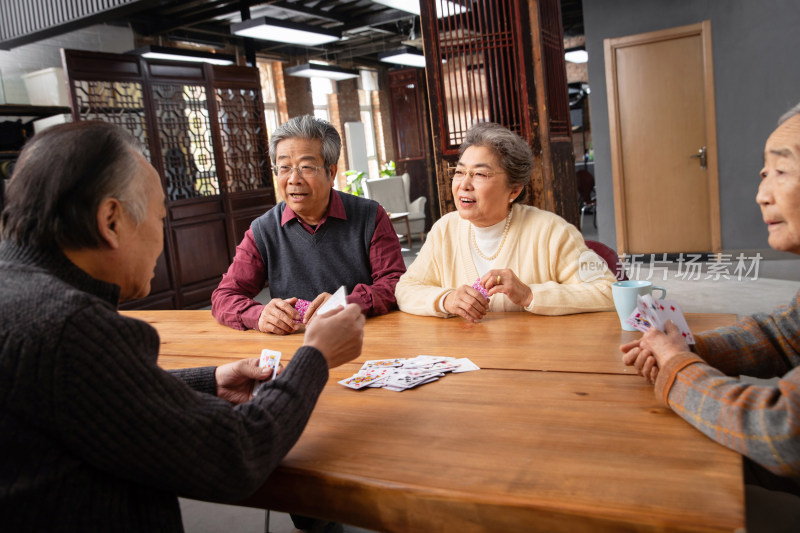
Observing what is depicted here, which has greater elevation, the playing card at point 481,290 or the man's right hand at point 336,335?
the man's right hand at point 336,335

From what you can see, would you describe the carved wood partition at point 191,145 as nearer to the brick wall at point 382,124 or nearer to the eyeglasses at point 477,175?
the eyeglasses at point 477,175

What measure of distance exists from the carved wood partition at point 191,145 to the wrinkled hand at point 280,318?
15.3ft

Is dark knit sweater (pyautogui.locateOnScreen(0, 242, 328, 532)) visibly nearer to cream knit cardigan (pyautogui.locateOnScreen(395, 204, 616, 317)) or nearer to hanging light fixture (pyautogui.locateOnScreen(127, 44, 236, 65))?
cream knit cardigan (pyautogui.locateOnScreen(395, 204, 616, 317))

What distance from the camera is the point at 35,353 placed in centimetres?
81

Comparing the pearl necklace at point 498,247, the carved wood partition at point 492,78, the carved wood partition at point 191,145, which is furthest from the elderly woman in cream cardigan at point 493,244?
the carved wood partition at point 191,145

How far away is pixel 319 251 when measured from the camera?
245 cm

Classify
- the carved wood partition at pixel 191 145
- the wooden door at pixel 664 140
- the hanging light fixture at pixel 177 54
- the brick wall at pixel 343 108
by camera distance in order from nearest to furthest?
1. the carved wood partition at pixel 191 145
2. the wooden door at pixel 664 140
3. the hanging light fixture at pixel 177 54
4. the brick wall at pixel 343 108

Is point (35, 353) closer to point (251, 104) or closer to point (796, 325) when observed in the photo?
point (796, 325)

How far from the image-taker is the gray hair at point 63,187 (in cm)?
92

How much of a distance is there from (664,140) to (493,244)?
528cm

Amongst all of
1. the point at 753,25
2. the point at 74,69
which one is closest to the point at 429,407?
the point at 74,69

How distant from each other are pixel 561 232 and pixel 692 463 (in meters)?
1.24

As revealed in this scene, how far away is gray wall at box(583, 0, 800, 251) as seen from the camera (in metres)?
5.81

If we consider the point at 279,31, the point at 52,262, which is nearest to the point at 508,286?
the point at 52,262
